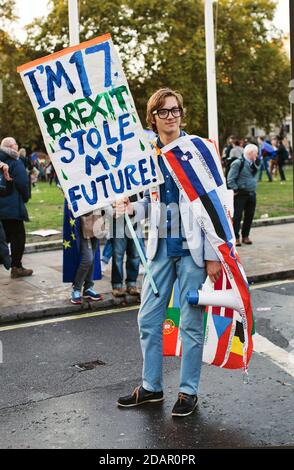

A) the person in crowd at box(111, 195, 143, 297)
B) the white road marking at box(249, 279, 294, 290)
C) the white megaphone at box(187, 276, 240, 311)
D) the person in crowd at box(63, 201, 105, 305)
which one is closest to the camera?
the white megaphone at box(187, 276, 240, 311)

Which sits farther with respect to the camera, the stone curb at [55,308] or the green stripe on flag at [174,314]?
the stone curb at [55,308]

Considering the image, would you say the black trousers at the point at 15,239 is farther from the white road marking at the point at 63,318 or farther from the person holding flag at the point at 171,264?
the person holding flag at the point at 171,264

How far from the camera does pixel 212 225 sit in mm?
4379

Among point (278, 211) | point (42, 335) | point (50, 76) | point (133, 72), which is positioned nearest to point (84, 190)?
point (50, 76)

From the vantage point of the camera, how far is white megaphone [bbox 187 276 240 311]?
437cm

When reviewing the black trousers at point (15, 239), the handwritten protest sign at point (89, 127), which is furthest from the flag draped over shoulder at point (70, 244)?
the handwritten protest sign at point (89, 127)

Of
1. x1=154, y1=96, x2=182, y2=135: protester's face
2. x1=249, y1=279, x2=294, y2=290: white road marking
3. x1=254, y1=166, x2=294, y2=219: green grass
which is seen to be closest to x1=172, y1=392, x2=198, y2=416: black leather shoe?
x1=154, y1=96, x2=182, y2=135: protester's face

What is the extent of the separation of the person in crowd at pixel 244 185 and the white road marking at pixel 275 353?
5.66 metres

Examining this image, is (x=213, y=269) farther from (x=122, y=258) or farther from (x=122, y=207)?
(x=122, y=258)

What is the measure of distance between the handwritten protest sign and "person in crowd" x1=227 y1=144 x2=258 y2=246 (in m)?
6.89

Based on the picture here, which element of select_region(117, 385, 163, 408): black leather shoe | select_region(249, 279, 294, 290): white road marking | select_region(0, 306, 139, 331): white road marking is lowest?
select_region(249, 279, 294, 290): white road marking

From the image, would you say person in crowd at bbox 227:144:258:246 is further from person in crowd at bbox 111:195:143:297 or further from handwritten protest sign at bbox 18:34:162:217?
handwritten protest sign at bbox 18:34:162:217

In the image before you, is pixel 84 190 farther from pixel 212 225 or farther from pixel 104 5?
pixel 104 5

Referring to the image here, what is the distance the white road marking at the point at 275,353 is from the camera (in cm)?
534
